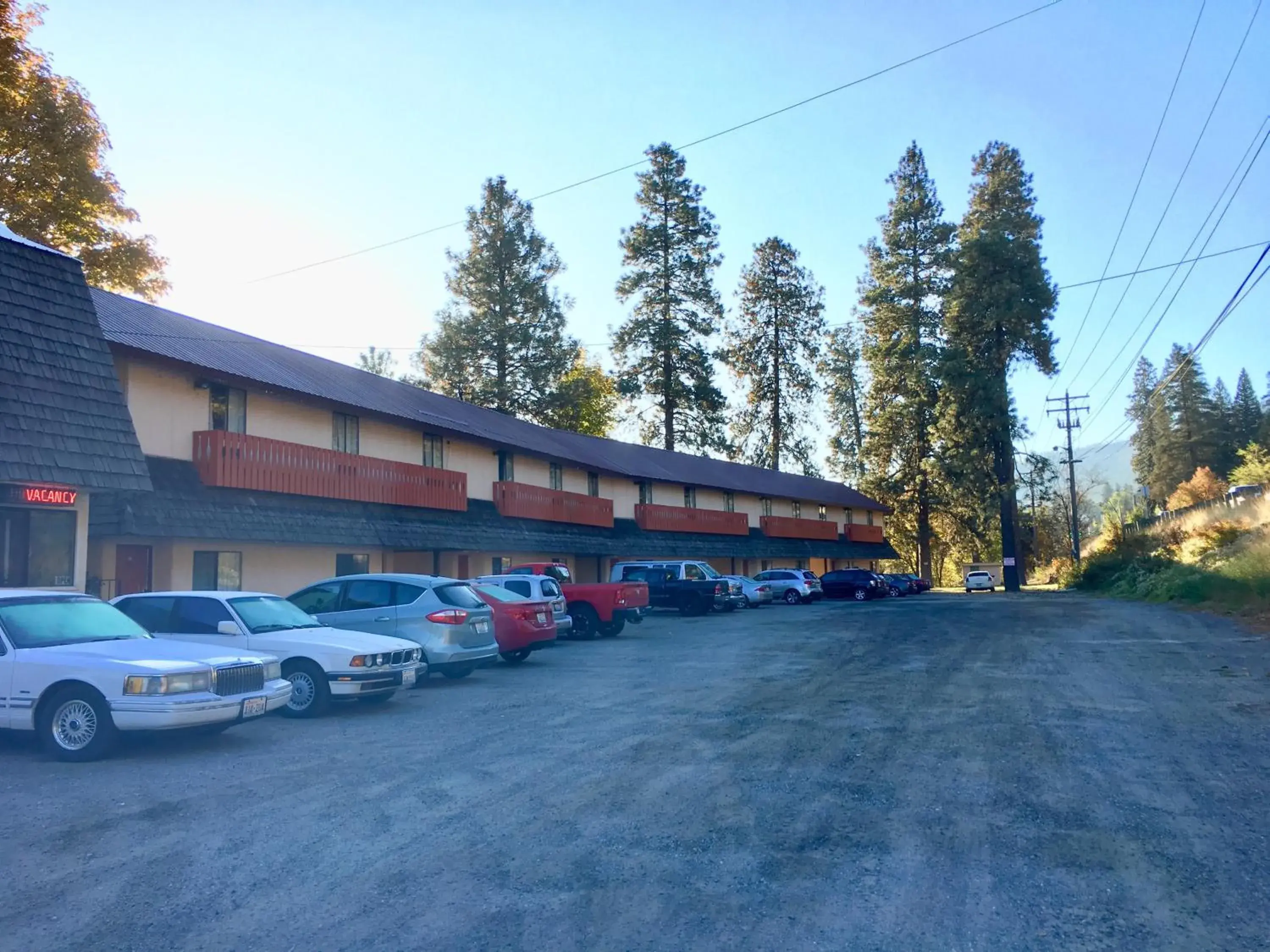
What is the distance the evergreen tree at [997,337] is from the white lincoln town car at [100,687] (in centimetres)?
4639

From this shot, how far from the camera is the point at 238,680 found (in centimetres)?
973

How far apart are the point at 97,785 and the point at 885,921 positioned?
671 cm

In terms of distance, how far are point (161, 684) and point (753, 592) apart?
33.1 metres

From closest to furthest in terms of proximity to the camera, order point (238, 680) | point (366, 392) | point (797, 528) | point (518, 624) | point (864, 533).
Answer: point (238, 680) < point (518, 624) < point (366, 392) < point (797, 528) < point (864, 533)

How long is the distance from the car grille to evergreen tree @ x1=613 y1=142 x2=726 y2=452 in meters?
49.9

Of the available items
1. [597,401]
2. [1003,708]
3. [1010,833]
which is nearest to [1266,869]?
[1010,833]

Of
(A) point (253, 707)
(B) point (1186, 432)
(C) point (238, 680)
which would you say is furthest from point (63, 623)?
(B) point (1186, 432)

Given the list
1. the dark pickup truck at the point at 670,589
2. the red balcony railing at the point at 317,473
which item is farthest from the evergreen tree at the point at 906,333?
the red balcony railing at the point at 317,473

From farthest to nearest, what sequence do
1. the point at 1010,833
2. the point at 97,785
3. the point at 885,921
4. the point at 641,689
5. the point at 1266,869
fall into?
1. the point at 641,689
2. the point at 97,785
3. the point at 1010,833
4. the point at 1266,869
5. the point at 885,921

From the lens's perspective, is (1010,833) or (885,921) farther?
(1010,833)

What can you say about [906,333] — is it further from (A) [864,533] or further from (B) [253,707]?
(B) [253,707]

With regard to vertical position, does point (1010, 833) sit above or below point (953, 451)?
below

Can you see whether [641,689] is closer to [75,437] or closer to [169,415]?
[75,437]

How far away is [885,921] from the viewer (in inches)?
194
